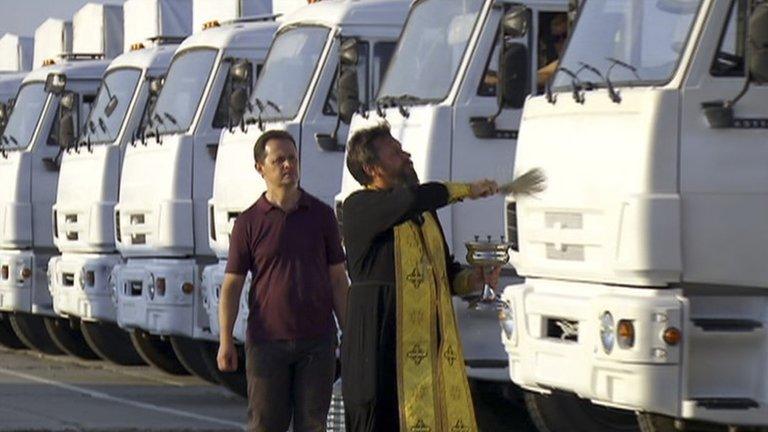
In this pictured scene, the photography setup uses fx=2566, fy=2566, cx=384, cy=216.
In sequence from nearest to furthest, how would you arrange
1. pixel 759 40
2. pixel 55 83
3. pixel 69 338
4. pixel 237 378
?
pixel 759 40 < pixel 237 378 < pixel 55 83 < pixel 69 338

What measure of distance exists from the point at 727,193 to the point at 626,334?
75cm

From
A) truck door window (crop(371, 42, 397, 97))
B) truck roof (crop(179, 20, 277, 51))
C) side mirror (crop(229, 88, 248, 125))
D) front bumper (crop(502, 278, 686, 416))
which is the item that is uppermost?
truck roof (crop(179, 20, 277, 51))

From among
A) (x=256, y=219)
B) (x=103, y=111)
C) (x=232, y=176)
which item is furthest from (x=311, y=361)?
(x=103, y=111)

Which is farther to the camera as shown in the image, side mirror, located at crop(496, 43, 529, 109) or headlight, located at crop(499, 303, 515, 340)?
side mirror, located at crop(496, 43, 529, 109)

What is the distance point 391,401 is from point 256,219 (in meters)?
1.78

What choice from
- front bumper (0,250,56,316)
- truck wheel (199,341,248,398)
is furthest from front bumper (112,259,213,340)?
front bumper (0,250,56,316)

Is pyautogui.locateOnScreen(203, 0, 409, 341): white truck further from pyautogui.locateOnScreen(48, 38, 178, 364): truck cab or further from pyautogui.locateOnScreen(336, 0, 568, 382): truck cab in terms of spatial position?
pyautogui.locateOnScreen(48, 38, 178, 364): truck cab

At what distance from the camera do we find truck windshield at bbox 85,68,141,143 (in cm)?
2078

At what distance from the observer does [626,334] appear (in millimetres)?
11062

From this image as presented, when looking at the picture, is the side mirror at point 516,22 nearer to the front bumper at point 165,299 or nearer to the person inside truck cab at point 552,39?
the person inside truck cab at point 552,39

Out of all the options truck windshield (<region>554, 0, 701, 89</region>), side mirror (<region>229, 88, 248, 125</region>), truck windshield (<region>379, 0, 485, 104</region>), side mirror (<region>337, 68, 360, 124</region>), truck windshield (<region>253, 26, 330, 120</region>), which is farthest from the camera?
side mirror (<region>229, 88, 248, 125</region>)

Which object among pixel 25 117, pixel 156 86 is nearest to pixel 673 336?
pixel 156 86

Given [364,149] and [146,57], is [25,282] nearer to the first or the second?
[146,57]

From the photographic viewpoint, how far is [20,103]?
23.7 metres
